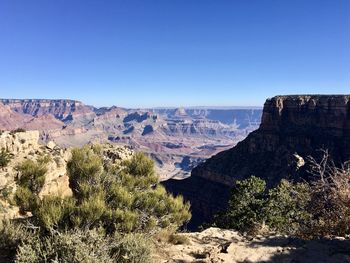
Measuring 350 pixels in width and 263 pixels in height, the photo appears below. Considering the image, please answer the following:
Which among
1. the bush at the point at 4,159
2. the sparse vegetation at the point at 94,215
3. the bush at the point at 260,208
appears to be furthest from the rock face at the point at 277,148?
the sparse vegetation at the point at 94,215

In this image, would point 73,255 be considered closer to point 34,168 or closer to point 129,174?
point 34,168

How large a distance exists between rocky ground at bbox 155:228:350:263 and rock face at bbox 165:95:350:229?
7107cm

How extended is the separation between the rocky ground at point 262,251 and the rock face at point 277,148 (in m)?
71.1

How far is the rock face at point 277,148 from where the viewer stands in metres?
88.8

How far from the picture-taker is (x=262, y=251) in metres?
12.2

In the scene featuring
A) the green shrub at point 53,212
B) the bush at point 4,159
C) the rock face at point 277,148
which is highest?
the bush at point 4,159

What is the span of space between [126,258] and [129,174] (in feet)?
18.4

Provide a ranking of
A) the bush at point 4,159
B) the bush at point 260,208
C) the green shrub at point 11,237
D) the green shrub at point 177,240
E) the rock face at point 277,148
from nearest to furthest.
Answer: the green shrub at point 11,237 → the green shrub at point 177,240 → the bush at point 4,159 → the bush at point 260,208 → the rock face at point 277,148

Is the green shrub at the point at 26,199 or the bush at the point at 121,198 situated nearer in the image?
the bush at the point at 121,198

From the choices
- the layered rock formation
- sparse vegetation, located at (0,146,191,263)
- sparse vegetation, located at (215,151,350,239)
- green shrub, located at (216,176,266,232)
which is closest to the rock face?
green shrub, located at (216,176,266,232)

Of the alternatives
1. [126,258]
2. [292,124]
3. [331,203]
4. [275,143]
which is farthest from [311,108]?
[126,258]

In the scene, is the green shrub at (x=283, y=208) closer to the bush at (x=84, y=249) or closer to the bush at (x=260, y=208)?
the bush at (x=260, y=208)

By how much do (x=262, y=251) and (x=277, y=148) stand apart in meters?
90.6

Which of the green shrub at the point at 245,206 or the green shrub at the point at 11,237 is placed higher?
the green shrub at the point at 11,237
